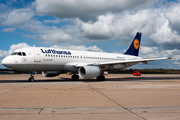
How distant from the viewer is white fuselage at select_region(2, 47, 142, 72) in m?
17.4

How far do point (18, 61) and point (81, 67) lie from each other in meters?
7.16

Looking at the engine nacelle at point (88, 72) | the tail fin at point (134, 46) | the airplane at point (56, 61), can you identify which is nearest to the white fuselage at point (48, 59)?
the airplane at point (56, 61)

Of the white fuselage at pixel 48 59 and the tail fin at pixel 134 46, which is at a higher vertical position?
the tail fin at pixel 134 46

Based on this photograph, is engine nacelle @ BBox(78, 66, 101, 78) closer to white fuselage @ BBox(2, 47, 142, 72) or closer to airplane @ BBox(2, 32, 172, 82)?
airplane @ BBox(2, 32, 172, 82)

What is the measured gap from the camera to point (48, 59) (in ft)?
62.7

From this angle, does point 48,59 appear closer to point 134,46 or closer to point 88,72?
point 88,72

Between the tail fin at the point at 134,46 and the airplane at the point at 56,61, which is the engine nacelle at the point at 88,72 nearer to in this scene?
the airplane at the point at 56,61

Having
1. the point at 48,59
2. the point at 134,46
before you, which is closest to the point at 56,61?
the point at 48,59

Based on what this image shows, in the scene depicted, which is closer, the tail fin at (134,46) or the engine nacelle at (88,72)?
the engine nacelle at (88,72)

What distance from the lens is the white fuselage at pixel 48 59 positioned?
17359 millimetres

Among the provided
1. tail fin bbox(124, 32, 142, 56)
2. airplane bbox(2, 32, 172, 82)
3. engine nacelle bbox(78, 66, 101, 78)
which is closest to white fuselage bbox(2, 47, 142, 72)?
airplane bbox(2, 32, 172, 82)

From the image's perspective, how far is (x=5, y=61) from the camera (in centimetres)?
1669

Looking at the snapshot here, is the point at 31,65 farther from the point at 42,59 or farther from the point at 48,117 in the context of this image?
the point at 48,117

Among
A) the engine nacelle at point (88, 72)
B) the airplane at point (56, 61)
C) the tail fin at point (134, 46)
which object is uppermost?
the tail fin at point (134, 46)
